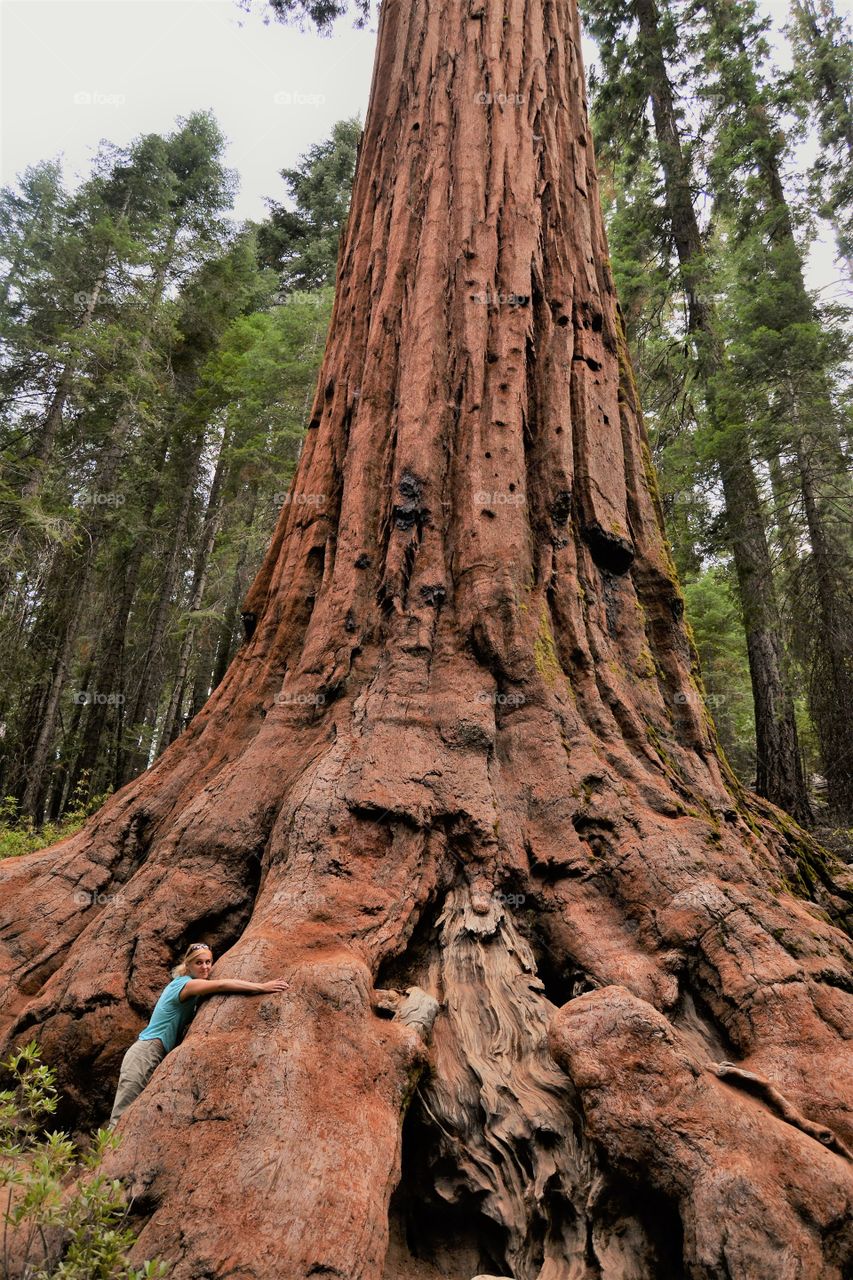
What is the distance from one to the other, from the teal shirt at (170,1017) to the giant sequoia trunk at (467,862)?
0.27 metres

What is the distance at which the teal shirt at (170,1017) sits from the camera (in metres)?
2.99

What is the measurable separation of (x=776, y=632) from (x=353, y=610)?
758cm

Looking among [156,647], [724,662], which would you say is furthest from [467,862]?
[724,662]

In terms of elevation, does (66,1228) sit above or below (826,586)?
below

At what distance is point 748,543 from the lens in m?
10.1

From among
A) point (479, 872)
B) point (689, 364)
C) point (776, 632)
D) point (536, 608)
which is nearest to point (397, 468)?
point (536, 608)

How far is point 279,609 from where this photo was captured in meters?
4.80
